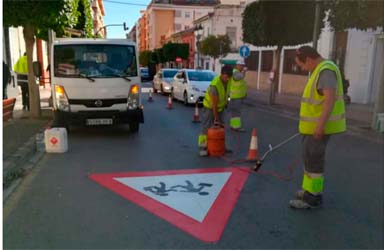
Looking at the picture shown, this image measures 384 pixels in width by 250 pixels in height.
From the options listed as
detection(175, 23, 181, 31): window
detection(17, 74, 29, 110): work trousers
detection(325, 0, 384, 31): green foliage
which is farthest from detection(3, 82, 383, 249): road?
detection(175, 23, 181, 31): window

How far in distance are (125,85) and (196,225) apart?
17.2 ft

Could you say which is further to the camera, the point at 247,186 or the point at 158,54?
the point at 158,54

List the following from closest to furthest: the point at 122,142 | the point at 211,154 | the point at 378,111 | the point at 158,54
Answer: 1. the point at 211,154
2. the point at 122,142
3. the point at 378,111
4. the point at 158,54

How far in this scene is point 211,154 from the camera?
701 cm

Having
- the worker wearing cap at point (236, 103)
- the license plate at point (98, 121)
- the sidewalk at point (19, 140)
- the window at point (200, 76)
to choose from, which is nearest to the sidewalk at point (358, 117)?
the window at point (200, 76)

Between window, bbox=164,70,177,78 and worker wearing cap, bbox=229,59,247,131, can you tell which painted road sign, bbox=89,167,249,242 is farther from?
window, bbox=164,70,177,78

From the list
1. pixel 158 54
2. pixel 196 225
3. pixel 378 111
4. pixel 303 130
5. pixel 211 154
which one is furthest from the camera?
pixel 158 54

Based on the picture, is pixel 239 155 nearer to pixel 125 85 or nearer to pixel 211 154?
pixel 211 154

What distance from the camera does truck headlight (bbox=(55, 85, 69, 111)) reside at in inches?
323

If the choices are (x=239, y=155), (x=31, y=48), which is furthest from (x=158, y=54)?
(x=239, y=155)

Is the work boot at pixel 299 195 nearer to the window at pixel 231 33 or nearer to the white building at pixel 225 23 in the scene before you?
the white building at pixel 225 23

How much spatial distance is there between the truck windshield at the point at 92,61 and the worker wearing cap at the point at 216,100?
249cm

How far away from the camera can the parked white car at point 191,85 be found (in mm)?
15238

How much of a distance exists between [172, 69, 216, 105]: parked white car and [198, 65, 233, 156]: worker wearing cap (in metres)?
7.78
